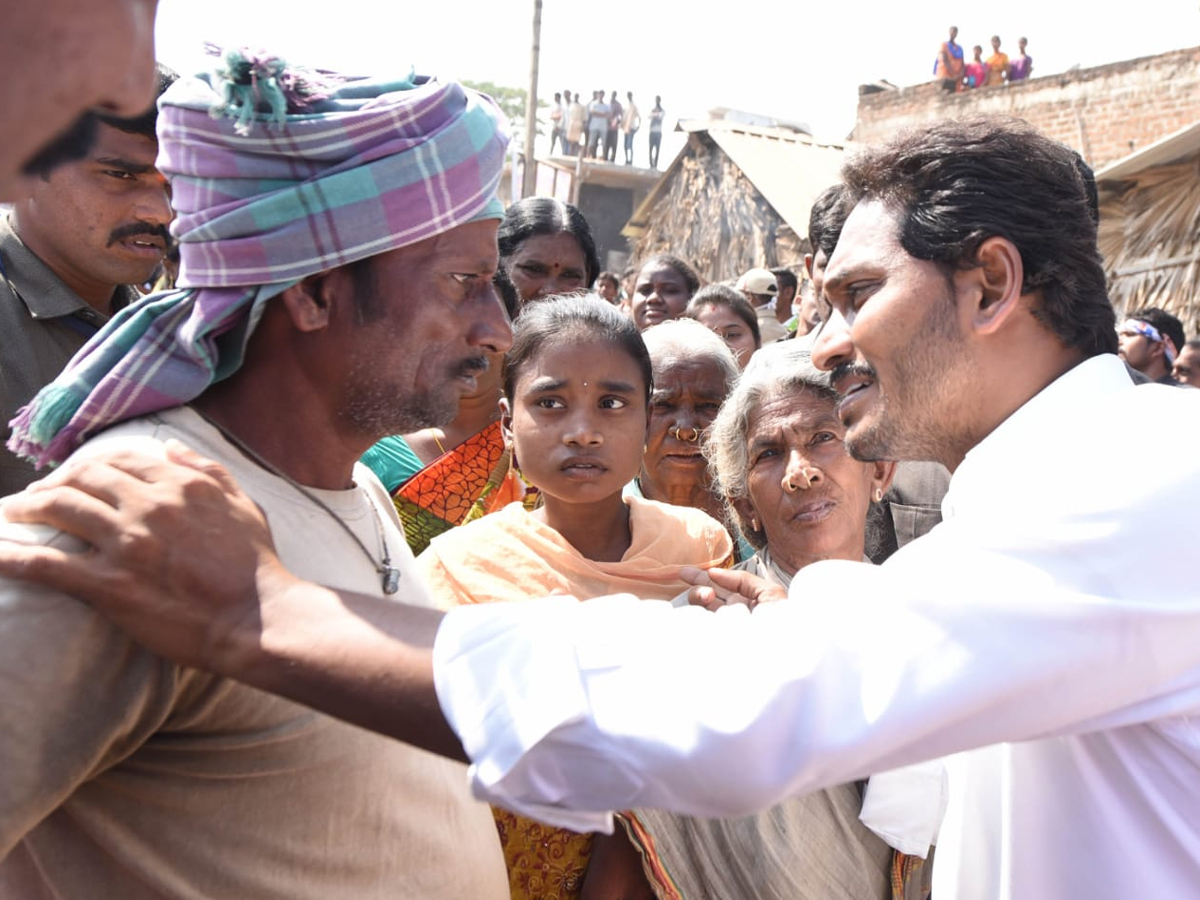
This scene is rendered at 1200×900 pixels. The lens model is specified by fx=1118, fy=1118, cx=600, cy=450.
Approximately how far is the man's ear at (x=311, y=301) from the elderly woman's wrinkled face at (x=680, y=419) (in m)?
2.48

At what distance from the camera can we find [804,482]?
321 cm

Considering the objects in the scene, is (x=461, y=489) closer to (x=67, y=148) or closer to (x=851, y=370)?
(x=851, y=370)

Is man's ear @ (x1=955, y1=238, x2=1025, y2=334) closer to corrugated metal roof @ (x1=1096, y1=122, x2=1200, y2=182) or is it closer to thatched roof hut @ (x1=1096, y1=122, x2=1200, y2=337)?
corrugated metal roof @ (x1=1096, y1=122, x2=1200, y2=182)

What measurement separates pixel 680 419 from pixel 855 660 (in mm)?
2849

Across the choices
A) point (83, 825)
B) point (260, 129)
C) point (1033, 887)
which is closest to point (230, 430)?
point (260, 129)

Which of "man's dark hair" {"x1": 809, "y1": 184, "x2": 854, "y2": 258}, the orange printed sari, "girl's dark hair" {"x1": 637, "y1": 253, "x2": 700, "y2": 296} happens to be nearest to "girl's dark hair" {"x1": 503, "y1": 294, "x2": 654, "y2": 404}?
the orange printed sari

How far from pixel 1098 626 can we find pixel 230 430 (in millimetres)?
1398

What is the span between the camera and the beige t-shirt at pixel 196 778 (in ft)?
4.75

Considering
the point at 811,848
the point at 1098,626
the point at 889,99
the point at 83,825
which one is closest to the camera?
the point at 1098,626

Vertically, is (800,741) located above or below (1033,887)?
above

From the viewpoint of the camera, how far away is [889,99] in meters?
25.9

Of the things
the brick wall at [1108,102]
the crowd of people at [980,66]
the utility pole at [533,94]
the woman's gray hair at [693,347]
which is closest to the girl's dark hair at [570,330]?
the woman's gray hair at [693,347]

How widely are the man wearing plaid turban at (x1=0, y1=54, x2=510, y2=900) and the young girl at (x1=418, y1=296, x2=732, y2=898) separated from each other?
0.97 metres

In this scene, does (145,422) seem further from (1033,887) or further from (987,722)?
(1033,887)
